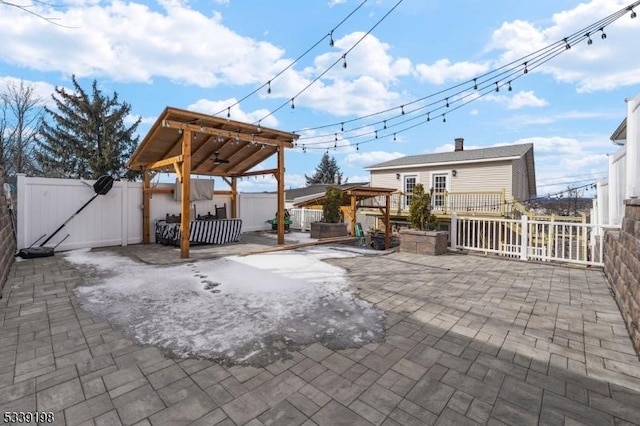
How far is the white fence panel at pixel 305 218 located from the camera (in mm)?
12350

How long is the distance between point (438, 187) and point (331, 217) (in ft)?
26.4

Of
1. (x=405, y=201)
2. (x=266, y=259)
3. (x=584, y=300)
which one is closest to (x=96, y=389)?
(x=266, y=259)

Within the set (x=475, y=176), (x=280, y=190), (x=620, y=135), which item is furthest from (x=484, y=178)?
(x=280, y=190)

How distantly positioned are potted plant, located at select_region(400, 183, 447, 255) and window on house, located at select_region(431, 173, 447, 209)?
7794 millimetres

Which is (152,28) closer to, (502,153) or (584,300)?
(584,300)

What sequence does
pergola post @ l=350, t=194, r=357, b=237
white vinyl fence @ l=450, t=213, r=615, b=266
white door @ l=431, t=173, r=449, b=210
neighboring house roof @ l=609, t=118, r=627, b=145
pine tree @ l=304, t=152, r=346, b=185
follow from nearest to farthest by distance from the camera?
white vinyl fence @ l=450, t=213, r=615, b=266, neighboring house roof @ l=609, t=118, r=627, b=145, pergola post @ l=350, t=194, r=357, b=237, white door @ l=431, t=173, r=449, b=210, pine tree @ l=304, t=152, r=346, b=185

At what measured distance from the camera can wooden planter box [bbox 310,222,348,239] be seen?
367 inches

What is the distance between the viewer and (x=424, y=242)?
690 cm

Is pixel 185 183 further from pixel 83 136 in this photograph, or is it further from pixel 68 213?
pixel 83 136

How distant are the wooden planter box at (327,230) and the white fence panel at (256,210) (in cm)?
314

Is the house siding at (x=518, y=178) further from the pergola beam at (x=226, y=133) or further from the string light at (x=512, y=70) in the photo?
the pergola beam at (x=226, y=133)

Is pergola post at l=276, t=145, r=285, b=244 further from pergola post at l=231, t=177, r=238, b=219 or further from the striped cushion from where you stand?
pergola post at l=231, t=177, r=238, b=219

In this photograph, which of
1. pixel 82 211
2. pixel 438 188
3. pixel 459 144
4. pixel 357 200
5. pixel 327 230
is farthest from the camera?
pixel 459 144

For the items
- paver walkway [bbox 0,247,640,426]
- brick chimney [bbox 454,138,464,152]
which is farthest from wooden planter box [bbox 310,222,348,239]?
brick chimney [bbox 454,138,464,152]
